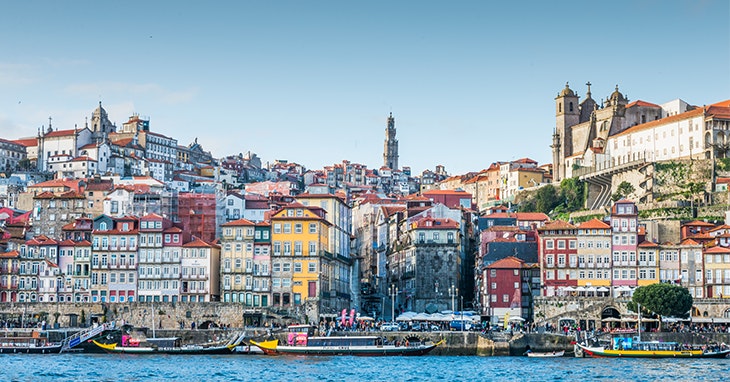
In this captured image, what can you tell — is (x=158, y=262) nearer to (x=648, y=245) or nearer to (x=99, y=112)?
(x=648, y=245)

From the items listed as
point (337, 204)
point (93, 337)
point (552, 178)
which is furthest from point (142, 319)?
point (552, 178)

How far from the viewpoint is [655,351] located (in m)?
70.2

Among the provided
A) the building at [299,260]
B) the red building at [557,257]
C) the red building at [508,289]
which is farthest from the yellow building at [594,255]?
the building at [299,260]

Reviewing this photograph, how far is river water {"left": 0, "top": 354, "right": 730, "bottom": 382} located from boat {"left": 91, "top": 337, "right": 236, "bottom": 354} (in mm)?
1929

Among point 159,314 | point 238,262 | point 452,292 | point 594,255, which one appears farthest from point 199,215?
point 594,255

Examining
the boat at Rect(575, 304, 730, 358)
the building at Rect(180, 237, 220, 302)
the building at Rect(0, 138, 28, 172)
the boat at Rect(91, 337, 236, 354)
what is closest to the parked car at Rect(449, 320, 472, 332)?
the boat at Rect(575, 304, 730, 358)

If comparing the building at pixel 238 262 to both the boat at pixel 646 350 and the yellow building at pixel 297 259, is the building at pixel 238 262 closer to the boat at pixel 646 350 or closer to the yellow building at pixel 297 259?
the yellow building at pixel 297 259


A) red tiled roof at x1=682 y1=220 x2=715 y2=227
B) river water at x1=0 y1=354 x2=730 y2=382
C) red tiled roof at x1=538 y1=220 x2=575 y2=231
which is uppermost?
red tiled roof at x1=682 y1=220 x2=715 y2=227

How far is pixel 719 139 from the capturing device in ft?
340

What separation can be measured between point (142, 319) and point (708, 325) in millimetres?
35907

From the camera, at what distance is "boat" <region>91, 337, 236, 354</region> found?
7400cm

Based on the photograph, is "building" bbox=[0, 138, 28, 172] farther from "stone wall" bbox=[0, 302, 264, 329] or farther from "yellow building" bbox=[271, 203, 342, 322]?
"yellow building" bbox=[271, 203, 342, 322]

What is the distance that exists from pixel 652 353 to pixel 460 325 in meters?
13.2

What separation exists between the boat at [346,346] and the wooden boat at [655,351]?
9.27 metres
